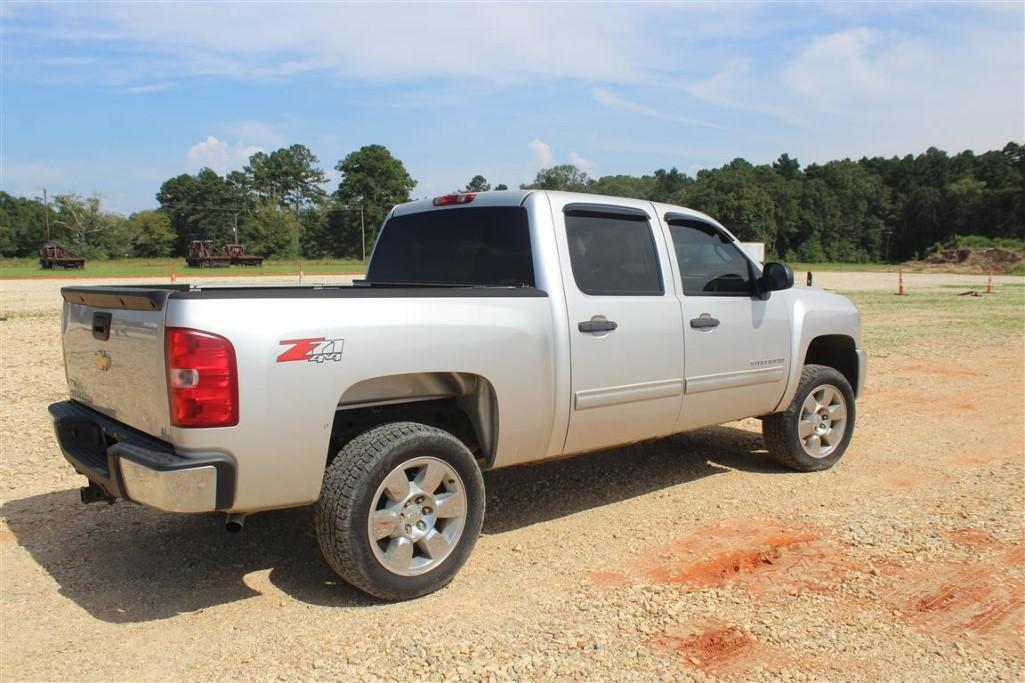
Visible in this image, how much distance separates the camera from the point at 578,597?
3.76m

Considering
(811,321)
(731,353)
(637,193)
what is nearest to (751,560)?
(731,353)

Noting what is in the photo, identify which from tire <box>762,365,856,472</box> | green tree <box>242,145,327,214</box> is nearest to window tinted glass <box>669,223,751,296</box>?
tire <box>762,365,856,472</box>

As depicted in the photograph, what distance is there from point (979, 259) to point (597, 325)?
7194 centimetres

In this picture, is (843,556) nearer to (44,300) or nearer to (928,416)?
(928,416)

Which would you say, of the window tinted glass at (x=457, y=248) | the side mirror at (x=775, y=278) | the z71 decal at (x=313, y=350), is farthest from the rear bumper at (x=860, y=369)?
the z71 decal at (x=313, y=350)

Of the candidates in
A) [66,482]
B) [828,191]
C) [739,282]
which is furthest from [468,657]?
[828,191]

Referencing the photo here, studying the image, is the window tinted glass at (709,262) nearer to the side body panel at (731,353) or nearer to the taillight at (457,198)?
the side body panel at (731,353)

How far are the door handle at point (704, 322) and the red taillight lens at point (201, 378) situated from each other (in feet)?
9.50

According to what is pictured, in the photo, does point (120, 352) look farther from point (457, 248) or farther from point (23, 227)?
point (23, 227)

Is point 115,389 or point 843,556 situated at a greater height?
point 115,389

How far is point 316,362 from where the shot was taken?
3.34 meters

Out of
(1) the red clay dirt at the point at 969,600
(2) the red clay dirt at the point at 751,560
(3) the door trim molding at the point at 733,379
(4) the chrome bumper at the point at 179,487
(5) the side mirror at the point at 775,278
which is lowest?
(1) the red clay dirt at the point at 969,600

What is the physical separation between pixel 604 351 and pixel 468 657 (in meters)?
1.87

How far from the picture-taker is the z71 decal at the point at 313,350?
3.25m
